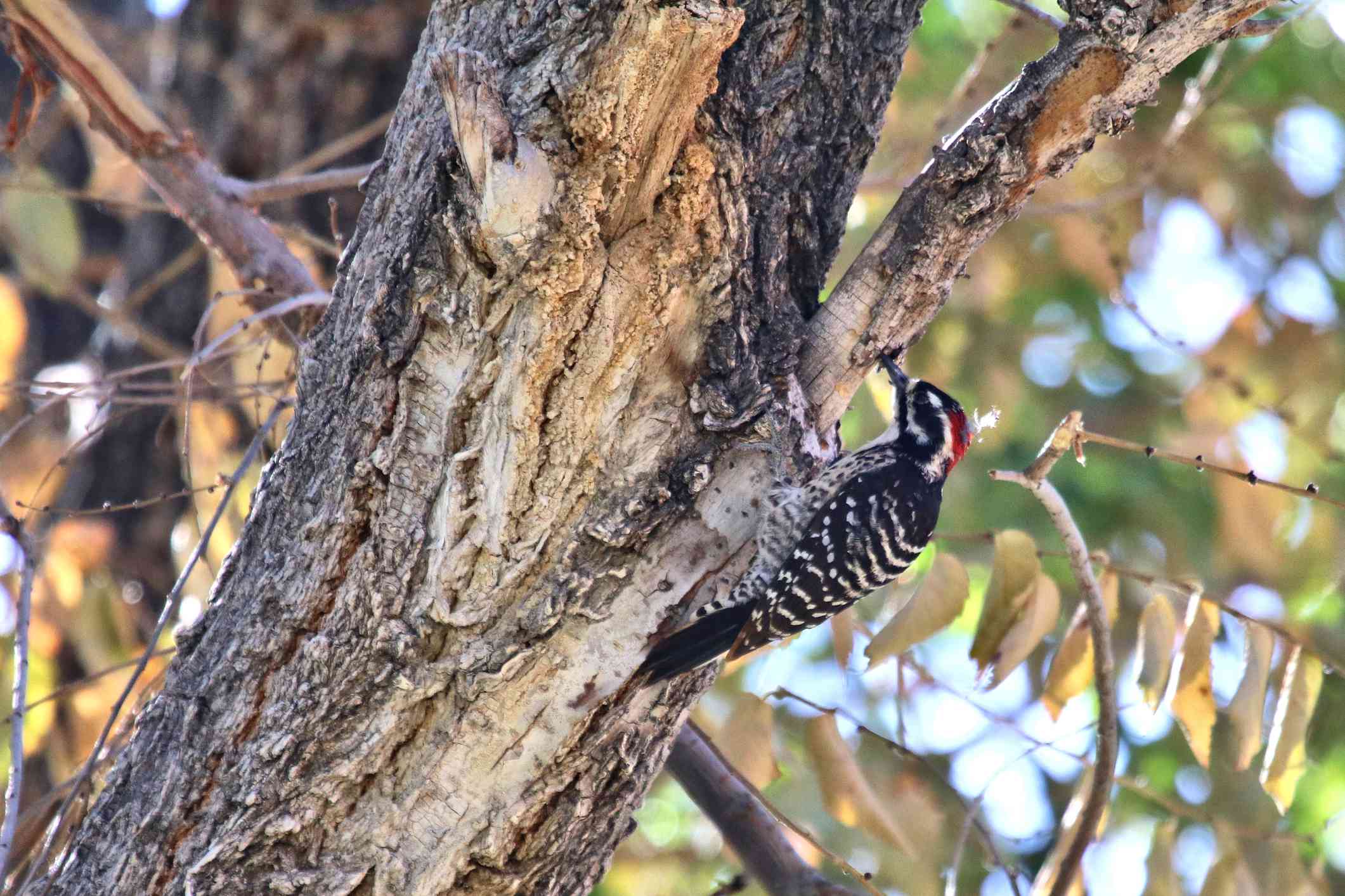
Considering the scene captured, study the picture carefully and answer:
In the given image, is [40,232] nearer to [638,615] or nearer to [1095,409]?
[638,615]

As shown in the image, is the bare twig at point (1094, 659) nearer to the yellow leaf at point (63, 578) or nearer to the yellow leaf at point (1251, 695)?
the yellow leaf at point (1251, 695)

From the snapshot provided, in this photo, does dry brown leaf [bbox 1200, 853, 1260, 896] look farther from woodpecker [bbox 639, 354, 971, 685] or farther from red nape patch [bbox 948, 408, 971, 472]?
red nape patch [bbox 948, 408, 971, 472]

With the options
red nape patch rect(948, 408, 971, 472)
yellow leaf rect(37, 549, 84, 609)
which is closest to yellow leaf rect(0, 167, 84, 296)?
yellow leaf rect(37, 549, 84, 609)

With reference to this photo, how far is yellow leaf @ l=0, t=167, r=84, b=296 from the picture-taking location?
4.36m

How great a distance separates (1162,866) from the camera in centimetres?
371

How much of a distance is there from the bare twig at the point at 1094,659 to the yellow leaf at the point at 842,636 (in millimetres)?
738

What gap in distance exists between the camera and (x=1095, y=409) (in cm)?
711

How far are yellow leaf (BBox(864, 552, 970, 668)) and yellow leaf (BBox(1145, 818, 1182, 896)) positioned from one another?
1.04 m

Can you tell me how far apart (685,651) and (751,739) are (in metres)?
0.89

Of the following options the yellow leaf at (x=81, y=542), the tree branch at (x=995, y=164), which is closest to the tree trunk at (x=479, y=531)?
the tree branch at (x=995, y=164)

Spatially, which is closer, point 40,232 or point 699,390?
point 699,390

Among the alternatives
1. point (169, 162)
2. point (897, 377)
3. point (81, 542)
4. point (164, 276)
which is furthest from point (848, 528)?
point (81, 542)

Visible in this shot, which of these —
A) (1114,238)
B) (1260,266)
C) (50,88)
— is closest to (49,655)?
(50,88)

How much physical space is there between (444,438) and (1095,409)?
17.7 ft
